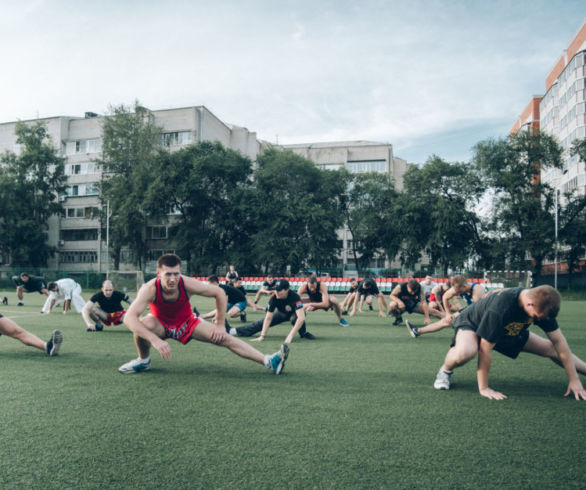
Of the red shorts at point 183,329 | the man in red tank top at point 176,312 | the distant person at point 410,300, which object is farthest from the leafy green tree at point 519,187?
the red shorts at point 183,329

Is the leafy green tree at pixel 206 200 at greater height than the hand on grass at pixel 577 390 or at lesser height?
greater

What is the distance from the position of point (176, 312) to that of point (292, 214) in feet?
107

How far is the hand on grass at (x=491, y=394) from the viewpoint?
4.54 meters

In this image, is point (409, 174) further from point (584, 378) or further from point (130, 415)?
point (130, 415)

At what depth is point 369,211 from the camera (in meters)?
42.8

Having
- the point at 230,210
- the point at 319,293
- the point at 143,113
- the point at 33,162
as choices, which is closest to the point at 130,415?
the point at 319,293

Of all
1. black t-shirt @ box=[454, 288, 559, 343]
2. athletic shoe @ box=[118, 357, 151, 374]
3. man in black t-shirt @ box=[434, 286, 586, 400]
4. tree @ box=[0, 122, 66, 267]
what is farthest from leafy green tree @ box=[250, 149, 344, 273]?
black t-shirt @ box=[454, 288, 559, 343]

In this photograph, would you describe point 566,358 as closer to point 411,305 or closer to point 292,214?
point 411,305

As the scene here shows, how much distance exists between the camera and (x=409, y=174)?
3941 cm

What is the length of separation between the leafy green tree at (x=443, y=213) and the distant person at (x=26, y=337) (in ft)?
109

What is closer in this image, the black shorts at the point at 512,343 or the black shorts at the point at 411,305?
the black shorts at the point at 512,343

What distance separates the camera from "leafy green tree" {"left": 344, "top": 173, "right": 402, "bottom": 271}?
41812 mm

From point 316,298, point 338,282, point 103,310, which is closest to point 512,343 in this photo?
point 316,298

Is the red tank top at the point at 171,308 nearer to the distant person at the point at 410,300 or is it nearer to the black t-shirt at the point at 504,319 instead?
the black t-shirt at the point at 504,319
